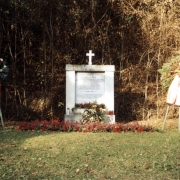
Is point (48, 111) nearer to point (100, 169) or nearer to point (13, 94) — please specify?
point (13, 94)

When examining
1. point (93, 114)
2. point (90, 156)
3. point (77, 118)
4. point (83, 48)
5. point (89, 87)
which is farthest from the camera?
point (83, 48)

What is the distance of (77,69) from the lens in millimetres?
12062

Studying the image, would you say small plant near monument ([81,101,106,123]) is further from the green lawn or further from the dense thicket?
the dense thicket

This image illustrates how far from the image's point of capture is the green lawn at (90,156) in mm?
5055

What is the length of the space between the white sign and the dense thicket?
11.1 feet

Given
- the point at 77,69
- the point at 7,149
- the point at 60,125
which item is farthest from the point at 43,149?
the point at 77,69

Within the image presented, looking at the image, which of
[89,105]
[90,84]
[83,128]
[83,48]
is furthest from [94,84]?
[83,48]

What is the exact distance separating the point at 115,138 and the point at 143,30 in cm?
822

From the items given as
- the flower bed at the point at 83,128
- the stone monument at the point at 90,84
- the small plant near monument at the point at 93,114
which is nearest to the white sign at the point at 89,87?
the stone monument at the point at 90,84

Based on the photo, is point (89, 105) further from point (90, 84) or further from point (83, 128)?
point (83, 128)

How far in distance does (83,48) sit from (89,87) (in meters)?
3.93

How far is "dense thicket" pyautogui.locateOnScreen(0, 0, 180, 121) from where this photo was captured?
14906 millimetres

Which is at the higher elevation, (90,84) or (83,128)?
(90,84)

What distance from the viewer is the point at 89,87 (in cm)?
1213
